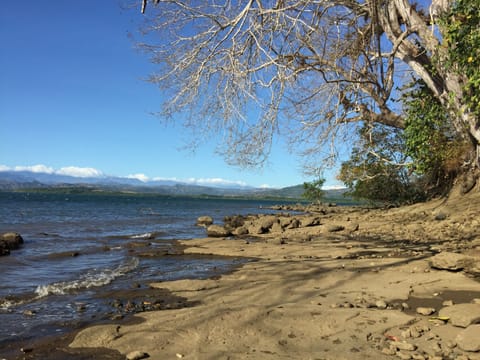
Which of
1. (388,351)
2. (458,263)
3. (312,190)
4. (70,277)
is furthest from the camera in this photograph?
(312,190)

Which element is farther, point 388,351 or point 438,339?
point 438,339

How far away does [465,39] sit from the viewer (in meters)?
7.37

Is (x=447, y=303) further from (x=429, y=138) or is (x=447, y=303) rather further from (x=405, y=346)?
(x=429, y=138)

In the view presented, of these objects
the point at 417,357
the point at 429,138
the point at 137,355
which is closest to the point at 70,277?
the point at 137,355

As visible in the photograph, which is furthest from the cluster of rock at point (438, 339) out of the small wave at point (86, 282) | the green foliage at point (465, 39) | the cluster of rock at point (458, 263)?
the small wave at point (86, 282)

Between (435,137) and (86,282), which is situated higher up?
(435,137)

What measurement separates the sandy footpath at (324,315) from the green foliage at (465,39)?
3.69 meters

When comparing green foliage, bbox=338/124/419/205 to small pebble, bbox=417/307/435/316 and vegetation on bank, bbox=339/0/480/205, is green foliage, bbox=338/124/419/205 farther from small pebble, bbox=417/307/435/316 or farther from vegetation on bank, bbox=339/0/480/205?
small pebble, bbox=417/307/435/316

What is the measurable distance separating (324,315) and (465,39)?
21.2 ft

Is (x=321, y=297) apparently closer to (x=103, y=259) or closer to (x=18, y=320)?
(x=18, y=320)

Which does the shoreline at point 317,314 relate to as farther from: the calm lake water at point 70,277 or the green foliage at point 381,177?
the green foliage at point 381,177

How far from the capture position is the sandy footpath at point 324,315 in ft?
11.8

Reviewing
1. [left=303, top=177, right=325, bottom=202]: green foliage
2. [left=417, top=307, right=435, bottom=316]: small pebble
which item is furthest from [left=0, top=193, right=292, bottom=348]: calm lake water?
[left=303, top=177, right=325, bottom=202]: green foliage

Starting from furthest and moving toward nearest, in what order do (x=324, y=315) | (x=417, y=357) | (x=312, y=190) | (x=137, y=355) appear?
1. (x=312, y=190)
2. (x=324, y=315)
3. (x=137, y=355)
4. (x=417, y=357)
